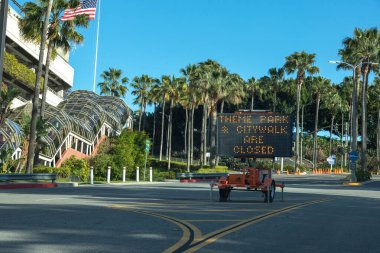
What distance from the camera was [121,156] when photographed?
4744 cm

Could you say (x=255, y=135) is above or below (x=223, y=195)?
above

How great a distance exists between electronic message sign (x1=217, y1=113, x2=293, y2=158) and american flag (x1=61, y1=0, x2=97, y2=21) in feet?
46.5

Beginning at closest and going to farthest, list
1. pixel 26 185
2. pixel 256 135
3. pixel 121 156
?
1. pixel 256 135
2. pixel 26 185
3. pixel 121 156

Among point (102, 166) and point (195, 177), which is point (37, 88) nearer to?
point (102, 166)

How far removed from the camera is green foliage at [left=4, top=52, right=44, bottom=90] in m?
40.8

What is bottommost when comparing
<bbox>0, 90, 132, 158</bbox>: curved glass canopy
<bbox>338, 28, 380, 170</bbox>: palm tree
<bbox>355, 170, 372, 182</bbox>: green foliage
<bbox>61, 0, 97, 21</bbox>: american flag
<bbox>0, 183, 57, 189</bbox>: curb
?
<bbox>0, 183, 57, 189</bbox>: curb

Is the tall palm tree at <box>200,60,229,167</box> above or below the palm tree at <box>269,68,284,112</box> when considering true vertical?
below

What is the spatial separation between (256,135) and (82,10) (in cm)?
1543

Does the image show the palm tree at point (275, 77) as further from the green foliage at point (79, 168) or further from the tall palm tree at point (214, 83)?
the green foliage at point (79, 168)

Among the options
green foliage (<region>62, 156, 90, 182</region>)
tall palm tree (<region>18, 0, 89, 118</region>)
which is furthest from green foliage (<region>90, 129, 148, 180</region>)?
tall palm tree (<region>18, 0, 89, 118</region>)

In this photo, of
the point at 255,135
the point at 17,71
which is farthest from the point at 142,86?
the point at 255,135

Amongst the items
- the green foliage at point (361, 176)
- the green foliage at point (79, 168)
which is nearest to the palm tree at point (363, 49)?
the green foliage at point (361, 176)

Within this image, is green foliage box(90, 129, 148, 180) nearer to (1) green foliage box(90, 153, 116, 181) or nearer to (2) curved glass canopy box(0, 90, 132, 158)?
(1) green foliage box(90, 153, 116, 181)

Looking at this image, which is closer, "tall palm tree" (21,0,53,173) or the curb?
the curb
